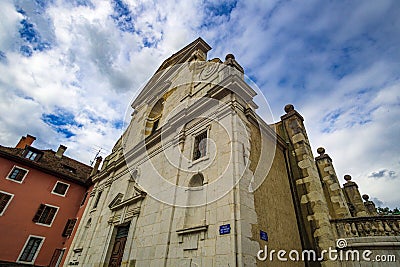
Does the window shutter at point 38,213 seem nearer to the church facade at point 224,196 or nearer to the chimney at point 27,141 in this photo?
the church facade at point 224,196

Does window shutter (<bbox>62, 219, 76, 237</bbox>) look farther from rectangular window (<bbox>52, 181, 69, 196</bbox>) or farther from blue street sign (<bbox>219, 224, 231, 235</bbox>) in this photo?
blue street sign (<bbox>219, 224, 231, 235</bbox>)

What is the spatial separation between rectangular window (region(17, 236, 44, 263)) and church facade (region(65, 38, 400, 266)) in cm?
475

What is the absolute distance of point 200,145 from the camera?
358 inches

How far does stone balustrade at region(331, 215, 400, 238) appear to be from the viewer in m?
6.86

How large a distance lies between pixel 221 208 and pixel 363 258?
4905mm

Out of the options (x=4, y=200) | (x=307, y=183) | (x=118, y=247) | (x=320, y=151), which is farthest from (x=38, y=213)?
(x=320, y=151)

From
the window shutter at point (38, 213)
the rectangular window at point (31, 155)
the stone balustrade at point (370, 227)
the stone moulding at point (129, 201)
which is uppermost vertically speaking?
the rectangular window at point (31, 155)

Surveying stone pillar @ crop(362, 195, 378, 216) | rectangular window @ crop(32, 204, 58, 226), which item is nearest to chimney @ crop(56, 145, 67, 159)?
rectangular window @ crop(32, 204, 58, 226)

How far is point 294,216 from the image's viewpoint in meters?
8.57

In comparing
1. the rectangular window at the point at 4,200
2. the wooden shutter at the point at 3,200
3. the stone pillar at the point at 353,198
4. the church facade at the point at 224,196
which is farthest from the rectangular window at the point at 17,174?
the stone pillar at the point at 353,198

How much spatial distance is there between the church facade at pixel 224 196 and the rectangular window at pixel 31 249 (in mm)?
4752

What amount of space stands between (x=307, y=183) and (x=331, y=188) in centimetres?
169

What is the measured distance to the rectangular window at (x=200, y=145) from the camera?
8.72 meters

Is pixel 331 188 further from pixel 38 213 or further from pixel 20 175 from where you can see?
pixel 20 175
